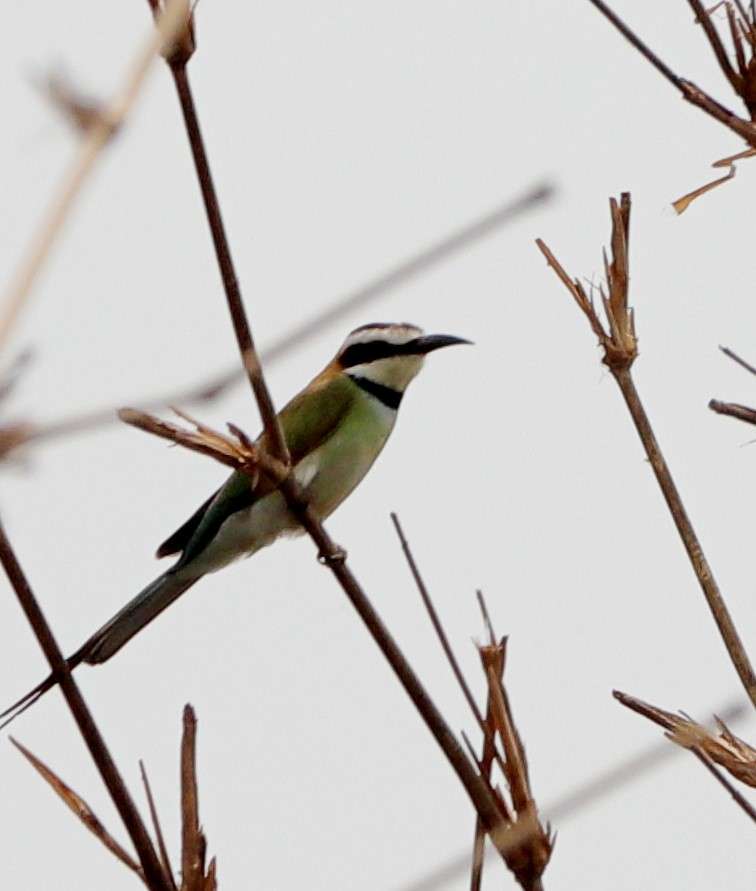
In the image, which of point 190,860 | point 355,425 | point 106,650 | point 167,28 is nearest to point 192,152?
point 167,28

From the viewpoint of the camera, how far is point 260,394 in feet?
5.41

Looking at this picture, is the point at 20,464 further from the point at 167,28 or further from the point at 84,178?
the point at 167,28

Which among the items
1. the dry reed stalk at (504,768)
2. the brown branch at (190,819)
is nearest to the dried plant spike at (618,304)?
the dry reed stalk at (504,768)

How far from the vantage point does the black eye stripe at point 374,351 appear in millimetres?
5172

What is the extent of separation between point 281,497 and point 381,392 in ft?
2.39

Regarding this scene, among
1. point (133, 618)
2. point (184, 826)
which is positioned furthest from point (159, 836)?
point (133, 618)

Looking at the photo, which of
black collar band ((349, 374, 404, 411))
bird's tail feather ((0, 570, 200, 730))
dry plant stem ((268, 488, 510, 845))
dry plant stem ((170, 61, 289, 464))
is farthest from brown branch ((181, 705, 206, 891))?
black collar band ((349, 374, 404, 411))

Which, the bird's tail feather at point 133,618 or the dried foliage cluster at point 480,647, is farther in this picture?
the bird's tail feather at point 133,618

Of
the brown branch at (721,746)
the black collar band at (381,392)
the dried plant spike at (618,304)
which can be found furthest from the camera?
the black collar band at (381,392)

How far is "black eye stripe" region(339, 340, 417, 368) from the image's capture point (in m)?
5.17

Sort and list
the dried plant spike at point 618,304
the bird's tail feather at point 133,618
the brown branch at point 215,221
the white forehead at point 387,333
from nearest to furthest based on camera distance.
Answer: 1. the brown branch at point 215,221
2. the dried plant spike at point 618,304
3. the bird's tail feather at point 133,618
4. the white forehead at point 387,333

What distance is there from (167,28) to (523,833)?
865 mm

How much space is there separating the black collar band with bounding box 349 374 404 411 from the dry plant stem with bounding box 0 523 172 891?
3490mm

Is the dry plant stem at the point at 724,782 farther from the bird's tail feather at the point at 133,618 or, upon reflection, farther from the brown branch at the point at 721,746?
the bird's tail feather at the point at 133,618
